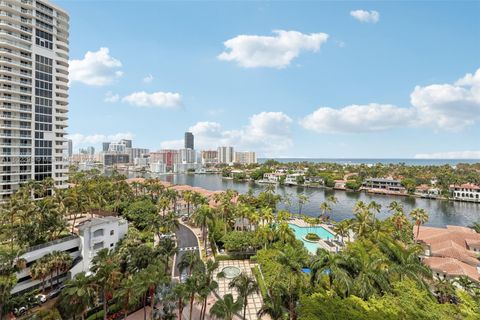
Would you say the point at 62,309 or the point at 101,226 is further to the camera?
the point at 101,226

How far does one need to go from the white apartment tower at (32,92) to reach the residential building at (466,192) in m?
130

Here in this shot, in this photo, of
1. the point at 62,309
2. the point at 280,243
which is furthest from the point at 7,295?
the point at 280,243

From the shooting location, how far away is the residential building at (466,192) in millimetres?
92125

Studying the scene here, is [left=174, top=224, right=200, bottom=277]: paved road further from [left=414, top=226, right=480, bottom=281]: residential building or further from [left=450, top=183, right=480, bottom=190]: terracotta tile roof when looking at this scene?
[left=450, top=183, right=480, bottom=190]: terracotta tile roof

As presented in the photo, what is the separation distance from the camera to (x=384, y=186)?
114062mm

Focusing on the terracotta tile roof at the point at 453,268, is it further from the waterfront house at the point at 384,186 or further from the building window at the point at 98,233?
the waterfront house at the point at 384,186

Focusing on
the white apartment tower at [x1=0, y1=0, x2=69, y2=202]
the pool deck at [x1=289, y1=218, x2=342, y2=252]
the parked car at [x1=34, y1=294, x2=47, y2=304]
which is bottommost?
the parked car at [x1=34, y1=294, x2=47, y2=304]

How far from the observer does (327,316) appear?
15.4 meters

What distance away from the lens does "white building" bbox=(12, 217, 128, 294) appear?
30.4m

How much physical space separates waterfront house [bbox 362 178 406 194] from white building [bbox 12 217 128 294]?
356 ft

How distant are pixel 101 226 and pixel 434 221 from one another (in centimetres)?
8268

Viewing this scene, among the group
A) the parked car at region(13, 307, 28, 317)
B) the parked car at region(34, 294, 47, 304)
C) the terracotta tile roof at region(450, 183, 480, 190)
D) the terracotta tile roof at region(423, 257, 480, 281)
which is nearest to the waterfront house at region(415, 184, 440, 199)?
the terracotta tile roof at region(450, 183, 480, 190)

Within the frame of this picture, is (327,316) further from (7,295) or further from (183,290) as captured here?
(7,295)

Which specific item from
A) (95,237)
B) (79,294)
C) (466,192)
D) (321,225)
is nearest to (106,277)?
(79,294)
